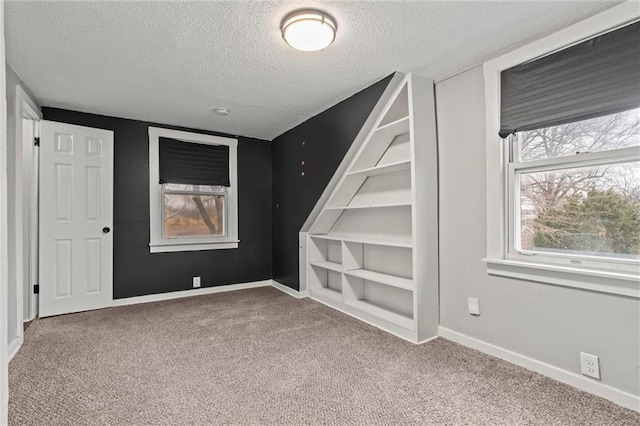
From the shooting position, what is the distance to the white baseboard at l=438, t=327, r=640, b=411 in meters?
1.73

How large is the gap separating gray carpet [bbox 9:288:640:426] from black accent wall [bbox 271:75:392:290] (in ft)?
4.89

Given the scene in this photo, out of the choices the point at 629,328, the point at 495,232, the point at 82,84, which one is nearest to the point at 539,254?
the point at 495,232

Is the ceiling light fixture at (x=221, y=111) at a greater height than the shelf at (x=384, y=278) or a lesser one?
greater

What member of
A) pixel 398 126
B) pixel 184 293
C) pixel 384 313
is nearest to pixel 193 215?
pixel 184 293

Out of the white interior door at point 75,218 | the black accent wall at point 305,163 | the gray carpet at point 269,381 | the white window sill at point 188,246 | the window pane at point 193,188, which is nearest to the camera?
the gray carpet at point 269,381

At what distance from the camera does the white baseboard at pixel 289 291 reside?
4004 mm

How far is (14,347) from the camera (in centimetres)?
238

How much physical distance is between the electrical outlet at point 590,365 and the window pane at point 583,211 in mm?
604

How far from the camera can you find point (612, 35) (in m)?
1.79

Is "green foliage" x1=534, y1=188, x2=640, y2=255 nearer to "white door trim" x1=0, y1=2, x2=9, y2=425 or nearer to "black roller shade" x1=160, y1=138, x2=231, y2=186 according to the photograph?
"white door trim" x1=0, y1=2, x2=9, y2=425

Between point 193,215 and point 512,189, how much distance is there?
373 centimetres

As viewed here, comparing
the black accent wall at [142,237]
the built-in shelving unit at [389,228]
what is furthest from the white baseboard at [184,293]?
the built-in shelving unit at [389,228]

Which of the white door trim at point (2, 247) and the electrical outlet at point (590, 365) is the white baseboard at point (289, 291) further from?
the white door trim at point (2, 247)

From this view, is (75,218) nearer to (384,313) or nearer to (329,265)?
(329,265)
